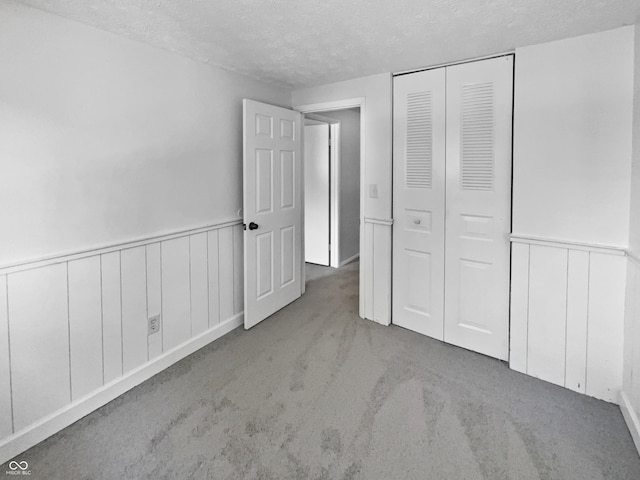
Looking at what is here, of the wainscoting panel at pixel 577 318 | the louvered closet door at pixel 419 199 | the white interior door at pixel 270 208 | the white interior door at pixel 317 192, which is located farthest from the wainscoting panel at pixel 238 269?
the wainscoting panel at pixel 577 318

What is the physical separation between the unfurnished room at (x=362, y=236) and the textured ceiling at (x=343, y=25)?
0.06ft

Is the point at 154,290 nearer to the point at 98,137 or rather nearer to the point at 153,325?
the point at 153,325

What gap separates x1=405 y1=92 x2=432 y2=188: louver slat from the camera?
9.16 feet

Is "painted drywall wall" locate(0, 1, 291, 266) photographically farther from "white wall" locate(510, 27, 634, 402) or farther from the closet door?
"white wall" locate(510, 27, 634, 402)

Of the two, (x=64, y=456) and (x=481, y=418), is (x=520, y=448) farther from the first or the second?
(x=64, y=456)

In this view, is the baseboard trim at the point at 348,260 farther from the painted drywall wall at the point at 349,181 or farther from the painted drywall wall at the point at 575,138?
the painted drywall wall at the point at 575,138

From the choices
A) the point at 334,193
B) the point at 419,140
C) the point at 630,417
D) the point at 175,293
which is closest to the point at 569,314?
the point at 630,417

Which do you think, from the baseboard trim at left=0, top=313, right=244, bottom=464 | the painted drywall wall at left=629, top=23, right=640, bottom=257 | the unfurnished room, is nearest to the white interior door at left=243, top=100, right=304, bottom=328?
the unfurnished room

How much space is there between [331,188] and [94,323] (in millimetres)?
3500

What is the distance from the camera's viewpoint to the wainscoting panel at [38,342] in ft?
5.77

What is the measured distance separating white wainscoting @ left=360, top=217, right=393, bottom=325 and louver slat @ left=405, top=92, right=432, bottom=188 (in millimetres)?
430

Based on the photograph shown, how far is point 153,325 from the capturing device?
8.01 ft

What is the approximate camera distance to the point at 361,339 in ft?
9.61

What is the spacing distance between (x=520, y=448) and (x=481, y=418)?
0.24 metres
